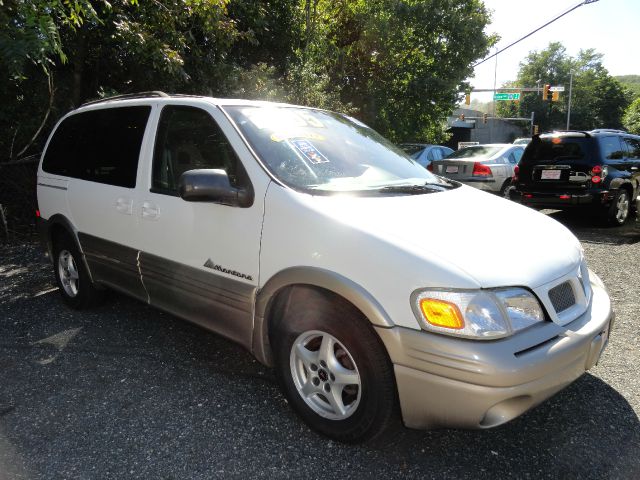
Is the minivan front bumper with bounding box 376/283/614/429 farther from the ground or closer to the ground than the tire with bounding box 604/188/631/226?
farther from the ground

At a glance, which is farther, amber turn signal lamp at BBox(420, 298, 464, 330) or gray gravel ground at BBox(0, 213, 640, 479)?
gray gravel ground at BBox(0, 213, 640, 479)

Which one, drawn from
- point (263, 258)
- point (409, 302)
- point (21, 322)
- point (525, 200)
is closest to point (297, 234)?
point (263, 258)

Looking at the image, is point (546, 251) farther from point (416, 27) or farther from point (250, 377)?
point (416, 27)

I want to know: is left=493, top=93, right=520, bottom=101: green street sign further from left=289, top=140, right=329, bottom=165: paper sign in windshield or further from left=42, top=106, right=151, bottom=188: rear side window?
left=289, top=140, right=329, bottom=165: paper sign in windshield

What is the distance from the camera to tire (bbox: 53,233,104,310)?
4.21 m

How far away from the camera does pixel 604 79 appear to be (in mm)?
77000

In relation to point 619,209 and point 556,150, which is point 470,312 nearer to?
point 556,150

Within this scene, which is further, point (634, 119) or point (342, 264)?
point (634, 119)

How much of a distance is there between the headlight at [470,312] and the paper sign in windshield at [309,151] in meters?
1.12

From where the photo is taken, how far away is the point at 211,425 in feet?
8.87

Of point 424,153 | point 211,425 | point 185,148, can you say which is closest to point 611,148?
point 424,153

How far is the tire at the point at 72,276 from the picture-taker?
421cm

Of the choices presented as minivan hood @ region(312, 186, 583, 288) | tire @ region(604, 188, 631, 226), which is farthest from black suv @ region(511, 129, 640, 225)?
minivan hood @ region(312, 186, 583, 288)

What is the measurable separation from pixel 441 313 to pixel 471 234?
485 mm
